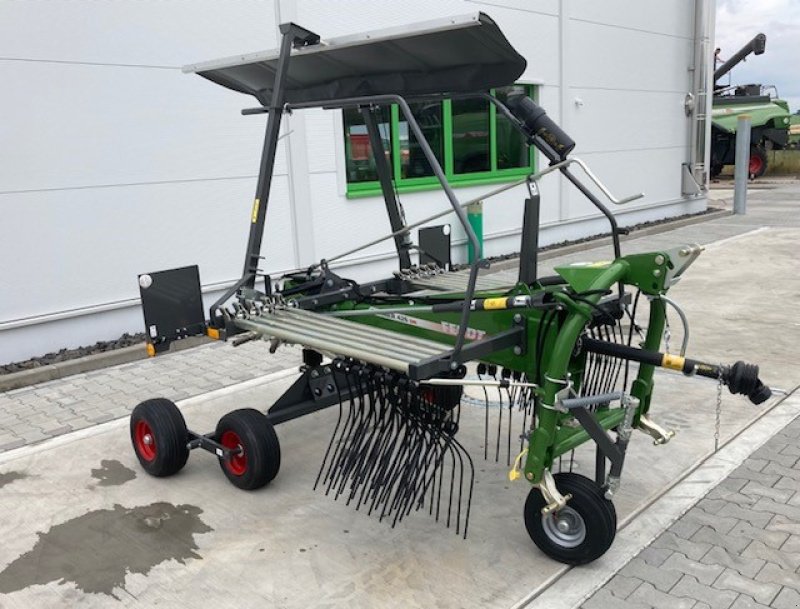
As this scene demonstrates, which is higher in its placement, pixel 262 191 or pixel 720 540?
pixel 262 191

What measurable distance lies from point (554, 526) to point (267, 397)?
8.48 feet

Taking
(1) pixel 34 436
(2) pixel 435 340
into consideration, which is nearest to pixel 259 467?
(2) pixel 435 340

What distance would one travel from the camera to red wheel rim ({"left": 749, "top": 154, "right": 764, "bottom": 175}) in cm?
2202

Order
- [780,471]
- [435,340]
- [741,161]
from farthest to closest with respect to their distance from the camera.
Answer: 1. [741,161]
2. [780,471]
3. [435,340]

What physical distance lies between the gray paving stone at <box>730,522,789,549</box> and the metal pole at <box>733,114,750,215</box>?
492 inches

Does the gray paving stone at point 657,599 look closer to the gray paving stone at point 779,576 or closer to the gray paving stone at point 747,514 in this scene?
the gray paving stone at point 779,576

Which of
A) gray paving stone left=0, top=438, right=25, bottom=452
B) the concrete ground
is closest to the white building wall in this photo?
the concrete ground

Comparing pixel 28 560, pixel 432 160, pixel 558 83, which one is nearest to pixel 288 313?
pixel 432 160

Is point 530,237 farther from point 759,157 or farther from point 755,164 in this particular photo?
point 755,164

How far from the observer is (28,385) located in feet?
17.8

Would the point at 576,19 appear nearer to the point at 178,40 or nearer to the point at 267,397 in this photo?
the point at 178,40

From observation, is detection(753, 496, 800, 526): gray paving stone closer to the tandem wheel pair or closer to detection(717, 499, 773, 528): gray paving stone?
detection(717, 499, 773, 528): gray paving stone

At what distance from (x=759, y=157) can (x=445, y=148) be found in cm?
1642

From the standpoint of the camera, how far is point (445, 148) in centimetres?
920
